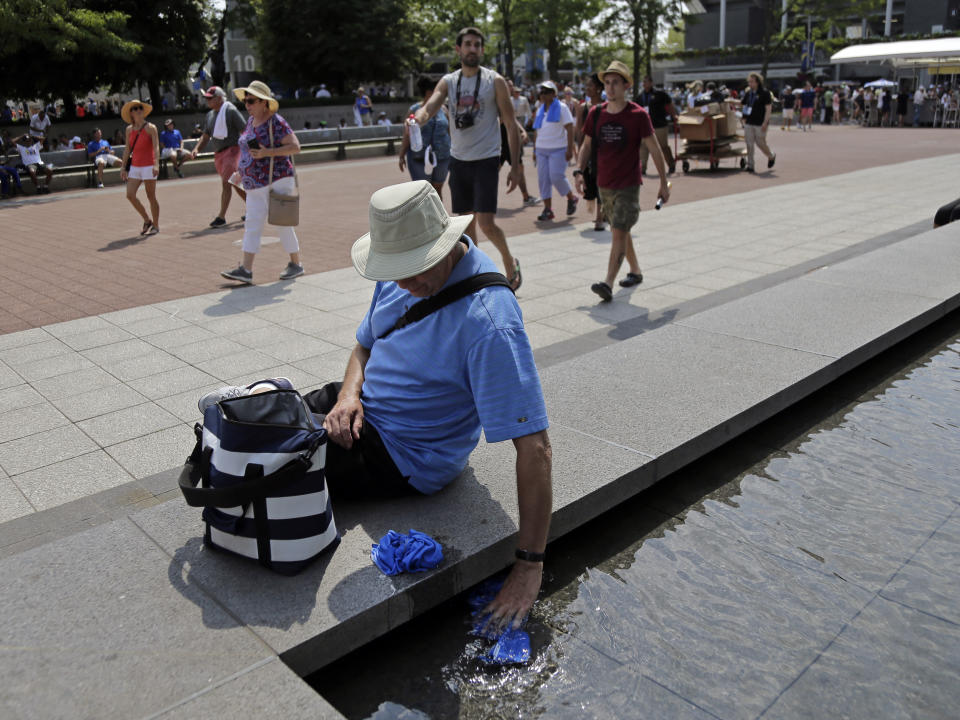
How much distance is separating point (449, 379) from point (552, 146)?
935 cm

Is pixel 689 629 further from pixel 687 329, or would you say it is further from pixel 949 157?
pixel 949 157

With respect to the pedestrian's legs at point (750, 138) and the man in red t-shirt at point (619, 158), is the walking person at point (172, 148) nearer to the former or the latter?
the pedestrian's legs at point (750, 138)

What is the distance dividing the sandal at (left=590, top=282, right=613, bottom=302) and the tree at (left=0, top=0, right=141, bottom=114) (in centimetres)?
1383

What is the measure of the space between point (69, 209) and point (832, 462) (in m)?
14.0

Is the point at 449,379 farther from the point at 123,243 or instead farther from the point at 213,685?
the point at 123,243

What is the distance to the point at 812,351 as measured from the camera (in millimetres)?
4781

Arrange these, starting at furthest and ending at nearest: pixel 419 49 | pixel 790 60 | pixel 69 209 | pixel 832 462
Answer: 1. pixel 790 60
2. pixel 419 49
3. pixel 69 209
4. pixel 832 462

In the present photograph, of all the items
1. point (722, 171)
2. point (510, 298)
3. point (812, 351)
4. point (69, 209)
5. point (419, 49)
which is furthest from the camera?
point (419, 49)

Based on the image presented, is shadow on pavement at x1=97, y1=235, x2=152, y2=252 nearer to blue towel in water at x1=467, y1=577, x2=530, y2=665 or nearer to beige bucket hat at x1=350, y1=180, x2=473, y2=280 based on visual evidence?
beige bucket hat at x1=350, y1=180, x2=473, y2=280

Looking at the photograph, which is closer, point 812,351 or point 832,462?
point 832,462

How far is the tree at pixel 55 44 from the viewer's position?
16.3 meters

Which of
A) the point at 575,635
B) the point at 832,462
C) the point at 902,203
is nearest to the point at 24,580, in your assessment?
the point at 575,635

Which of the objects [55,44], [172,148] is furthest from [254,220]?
[172,148]

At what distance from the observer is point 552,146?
38.3 ft
